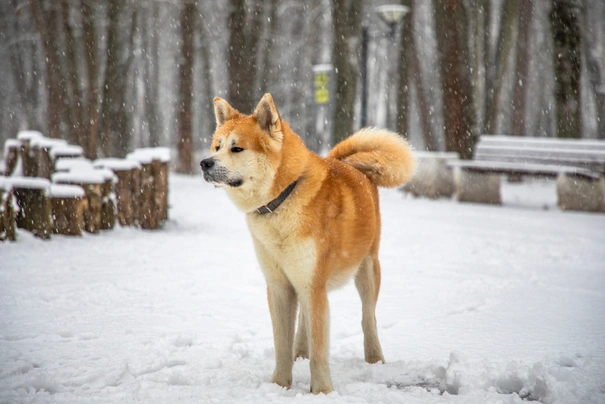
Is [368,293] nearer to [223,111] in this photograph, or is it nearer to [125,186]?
[223,111]

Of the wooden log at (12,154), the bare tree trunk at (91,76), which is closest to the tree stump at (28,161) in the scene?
the wooden log at (12,154)

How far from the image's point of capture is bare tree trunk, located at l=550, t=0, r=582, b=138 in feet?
37.3

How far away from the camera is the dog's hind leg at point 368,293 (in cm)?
355

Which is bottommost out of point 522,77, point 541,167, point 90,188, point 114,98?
point 541,167

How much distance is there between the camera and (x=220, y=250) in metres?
7.05

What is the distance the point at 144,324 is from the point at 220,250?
9.37 ft

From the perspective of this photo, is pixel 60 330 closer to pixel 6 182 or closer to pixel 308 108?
pixel 6 182

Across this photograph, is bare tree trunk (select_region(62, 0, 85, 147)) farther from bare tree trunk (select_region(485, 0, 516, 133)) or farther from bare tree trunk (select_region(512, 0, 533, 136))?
bare tree trunk (select_region(512, 0, 533, 136))

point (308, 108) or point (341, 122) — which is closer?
point (341, 122)

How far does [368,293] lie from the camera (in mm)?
3600

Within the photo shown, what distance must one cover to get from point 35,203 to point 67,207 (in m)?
0.38

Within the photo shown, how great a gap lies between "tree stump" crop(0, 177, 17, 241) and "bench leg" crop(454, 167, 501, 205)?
27.1ft

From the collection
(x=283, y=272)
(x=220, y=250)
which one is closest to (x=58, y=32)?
(x=220, y=250)

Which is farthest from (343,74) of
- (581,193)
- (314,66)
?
(581,193)
